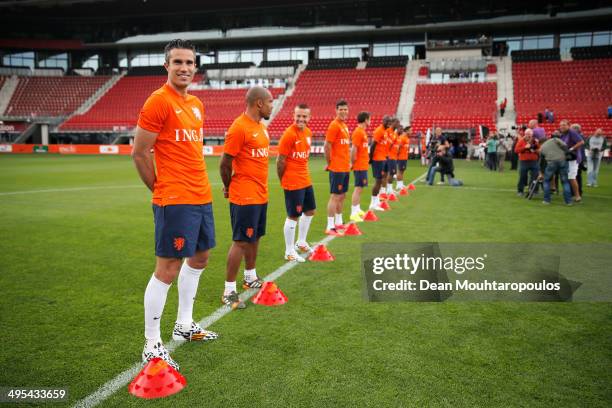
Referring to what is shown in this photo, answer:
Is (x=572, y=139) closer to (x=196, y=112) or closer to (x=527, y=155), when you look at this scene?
(x=527, y=155)

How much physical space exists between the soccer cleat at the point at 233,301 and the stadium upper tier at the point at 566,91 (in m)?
32.9

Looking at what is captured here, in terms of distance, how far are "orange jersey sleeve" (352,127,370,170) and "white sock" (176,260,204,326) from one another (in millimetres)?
5966

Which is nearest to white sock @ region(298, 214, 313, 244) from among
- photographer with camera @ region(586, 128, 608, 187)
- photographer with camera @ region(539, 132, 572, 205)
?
photographer with camera @ region(539, 132, 572, 205)

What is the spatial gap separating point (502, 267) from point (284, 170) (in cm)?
318

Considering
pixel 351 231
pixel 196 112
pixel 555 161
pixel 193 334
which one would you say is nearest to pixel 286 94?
pixel 555 161

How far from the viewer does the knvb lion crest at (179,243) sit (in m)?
3.18

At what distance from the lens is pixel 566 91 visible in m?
36.0

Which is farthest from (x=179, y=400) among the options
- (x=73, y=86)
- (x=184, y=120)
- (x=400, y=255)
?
(x=73, y=86)

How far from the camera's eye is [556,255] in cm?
675

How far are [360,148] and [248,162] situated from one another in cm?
486

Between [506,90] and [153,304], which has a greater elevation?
[506,90]

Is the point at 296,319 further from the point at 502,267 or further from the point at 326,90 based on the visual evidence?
the point at 326,90

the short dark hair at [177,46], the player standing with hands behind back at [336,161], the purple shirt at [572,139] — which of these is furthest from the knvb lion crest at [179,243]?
the purple shirt at [572,139]

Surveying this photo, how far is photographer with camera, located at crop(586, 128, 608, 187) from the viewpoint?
15.0m
